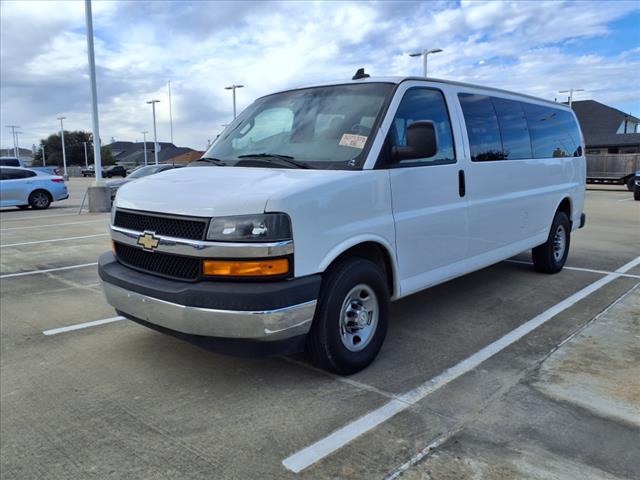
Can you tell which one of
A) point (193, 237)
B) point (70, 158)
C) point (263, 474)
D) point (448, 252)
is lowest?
point (263, 474)

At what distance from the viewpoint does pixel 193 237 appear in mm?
3289

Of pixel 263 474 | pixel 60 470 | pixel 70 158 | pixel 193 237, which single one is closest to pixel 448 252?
pixel 193 237

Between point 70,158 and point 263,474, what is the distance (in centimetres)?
11950

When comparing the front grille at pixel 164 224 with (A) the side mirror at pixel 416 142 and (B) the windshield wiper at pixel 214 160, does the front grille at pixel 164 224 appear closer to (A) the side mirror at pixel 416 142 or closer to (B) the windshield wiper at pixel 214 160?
(B) the windshield wiper at pixel 214 160

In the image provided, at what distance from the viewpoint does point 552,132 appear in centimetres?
669

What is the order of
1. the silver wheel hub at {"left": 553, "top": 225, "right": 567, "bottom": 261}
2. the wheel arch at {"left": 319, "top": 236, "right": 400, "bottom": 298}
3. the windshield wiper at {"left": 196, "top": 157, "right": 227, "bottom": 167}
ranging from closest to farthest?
the wheel arch at {"left": 319, "top": 236, "right": 400, "bottom": 298} < the windshield wiper at {"left": 196, "top": 157, "right": 227, "bottom": 167} < the silver wheel hub at {"left": 553, "top": 225, "right": 567, "bottom": 261}

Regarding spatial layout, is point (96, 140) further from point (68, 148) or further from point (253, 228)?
point (68, 148)

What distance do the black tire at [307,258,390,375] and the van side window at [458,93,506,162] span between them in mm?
1852

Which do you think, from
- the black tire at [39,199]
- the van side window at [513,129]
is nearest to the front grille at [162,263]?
the van side window at [513,129]

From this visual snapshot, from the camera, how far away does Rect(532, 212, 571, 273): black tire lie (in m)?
6.84

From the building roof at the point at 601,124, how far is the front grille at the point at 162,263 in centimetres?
5111

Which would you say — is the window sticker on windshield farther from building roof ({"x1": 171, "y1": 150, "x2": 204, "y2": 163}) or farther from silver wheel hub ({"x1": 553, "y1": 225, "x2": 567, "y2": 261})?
silver wheel hub ({"x1": 553, "y1": 225, "x2": 567, "y2": 261})

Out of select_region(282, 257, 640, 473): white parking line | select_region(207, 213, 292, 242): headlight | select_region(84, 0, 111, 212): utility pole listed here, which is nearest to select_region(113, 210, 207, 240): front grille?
select_region(207, 213, 292, 242): headlight

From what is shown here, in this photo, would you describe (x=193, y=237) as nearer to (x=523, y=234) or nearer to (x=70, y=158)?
(x=523, y=234)
